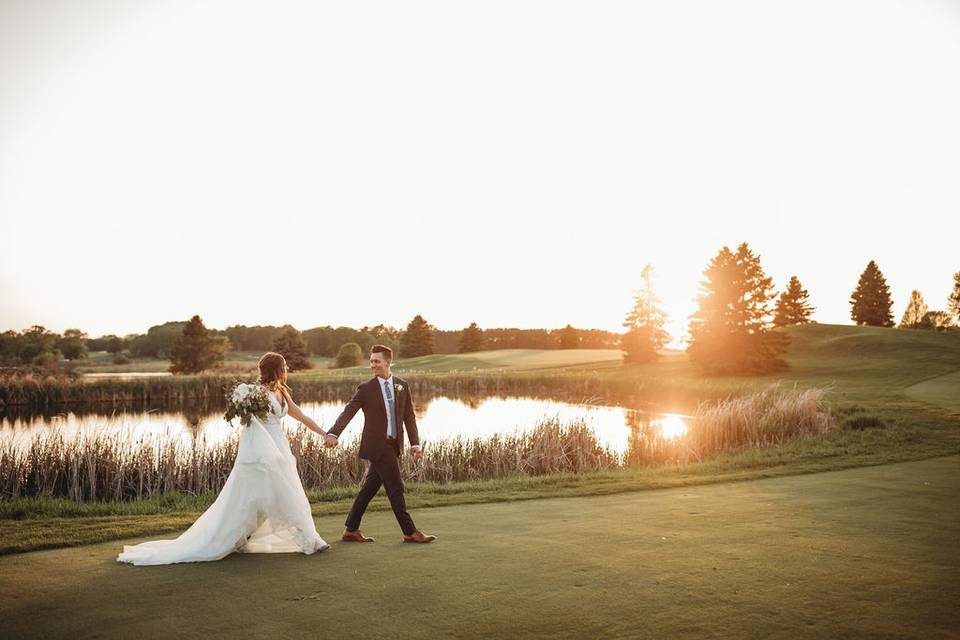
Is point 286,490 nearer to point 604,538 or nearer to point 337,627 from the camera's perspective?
point 337,627

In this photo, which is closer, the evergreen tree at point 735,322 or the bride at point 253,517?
the bride at point 253,517

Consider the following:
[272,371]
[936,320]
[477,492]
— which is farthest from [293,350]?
[936,320]

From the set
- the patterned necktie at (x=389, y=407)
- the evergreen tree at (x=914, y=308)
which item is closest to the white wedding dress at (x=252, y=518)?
the patterned necktie at (x=389, y=407)

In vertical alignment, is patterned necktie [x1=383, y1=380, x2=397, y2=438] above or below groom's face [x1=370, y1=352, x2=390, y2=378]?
below

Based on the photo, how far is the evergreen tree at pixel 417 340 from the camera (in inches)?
3858

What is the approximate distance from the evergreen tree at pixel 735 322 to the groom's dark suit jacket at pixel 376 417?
4261cm

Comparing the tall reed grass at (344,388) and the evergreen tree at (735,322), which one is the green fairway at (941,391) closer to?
the tall reed grass at (344,388)

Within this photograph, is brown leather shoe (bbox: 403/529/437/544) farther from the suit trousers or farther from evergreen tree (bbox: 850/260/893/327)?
evergreen tree (bbox: 850/260/893/327)

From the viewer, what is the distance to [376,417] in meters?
7.38

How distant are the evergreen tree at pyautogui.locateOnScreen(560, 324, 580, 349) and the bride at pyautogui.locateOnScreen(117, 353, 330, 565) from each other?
96934mm

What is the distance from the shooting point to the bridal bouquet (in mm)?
6758

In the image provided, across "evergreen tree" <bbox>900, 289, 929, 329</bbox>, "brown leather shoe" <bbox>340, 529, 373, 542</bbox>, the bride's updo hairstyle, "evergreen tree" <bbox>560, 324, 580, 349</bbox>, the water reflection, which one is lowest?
the water reflection

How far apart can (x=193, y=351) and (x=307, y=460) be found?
2172 inches

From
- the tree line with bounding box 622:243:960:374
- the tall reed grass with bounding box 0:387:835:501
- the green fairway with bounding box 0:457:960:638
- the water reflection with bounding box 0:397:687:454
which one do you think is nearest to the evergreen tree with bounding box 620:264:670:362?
the tree line with bounding box 622:243:960:374
